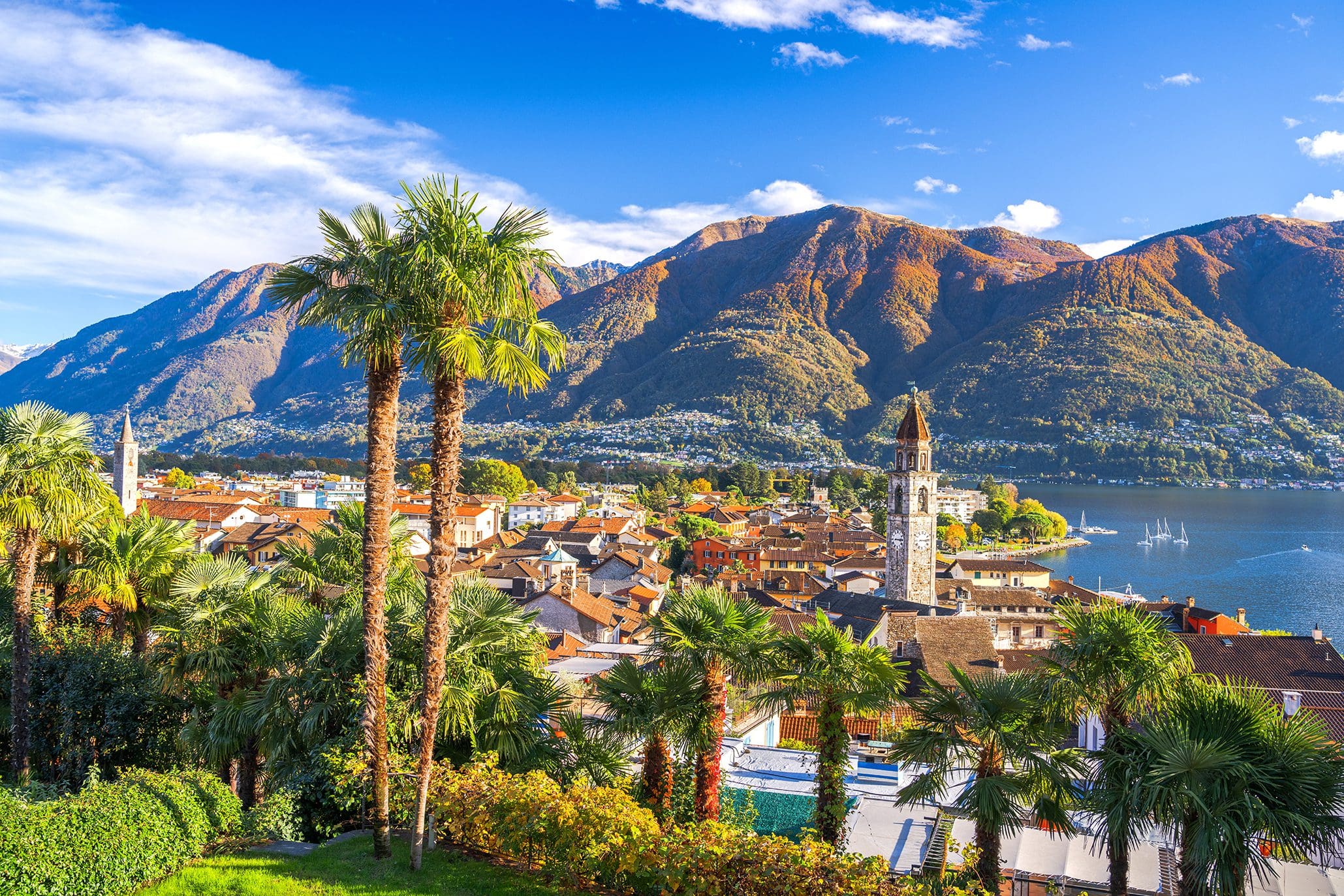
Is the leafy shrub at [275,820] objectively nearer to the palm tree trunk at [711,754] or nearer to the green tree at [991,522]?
the palm tree trunk at [711,754]

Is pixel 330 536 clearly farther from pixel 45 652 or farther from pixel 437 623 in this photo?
pixel 437 623

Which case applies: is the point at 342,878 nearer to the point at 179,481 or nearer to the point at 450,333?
the point at 450,333

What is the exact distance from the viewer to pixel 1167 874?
11.8 metres

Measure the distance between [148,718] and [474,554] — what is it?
146ft

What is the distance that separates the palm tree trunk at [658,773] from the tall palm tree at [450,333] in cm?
246

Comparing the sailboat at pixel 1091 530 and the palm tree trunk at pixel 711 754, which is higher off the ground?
the palm tree trunk at pixel 711 754

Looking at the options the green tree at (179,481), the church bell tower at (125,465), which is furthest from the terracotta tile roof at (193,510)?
the green tree at (179,481)

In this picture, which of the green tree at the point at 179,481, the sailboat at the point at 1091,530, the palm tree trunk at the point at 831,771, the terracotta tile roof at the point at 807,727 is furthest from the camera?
the sailboat at the point at 1091,530

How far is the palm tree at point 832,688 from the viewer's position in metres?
9.02

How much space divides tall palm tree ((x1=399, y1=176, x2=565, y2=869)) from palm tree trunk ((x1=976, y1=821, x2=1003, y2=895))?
5250 mm

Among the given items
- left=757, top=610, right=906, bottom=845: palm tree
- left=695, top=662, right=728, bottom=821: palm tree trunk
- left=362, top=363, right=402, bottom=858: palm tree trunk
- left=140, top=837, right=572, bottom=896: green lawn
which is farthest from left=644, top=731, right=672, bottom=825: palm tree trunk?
left=362, top=363, right=402, bottom=858: palm tree trunk

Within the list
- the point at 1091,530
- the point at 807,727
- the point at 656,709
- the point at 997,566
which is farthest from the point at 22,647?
the point at 1091,530

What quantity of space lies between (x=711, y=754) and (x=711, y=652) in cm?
102

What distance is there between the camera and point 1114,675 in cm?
884
